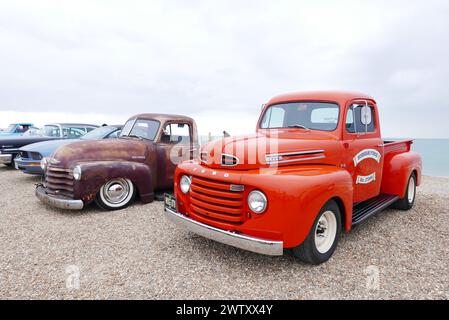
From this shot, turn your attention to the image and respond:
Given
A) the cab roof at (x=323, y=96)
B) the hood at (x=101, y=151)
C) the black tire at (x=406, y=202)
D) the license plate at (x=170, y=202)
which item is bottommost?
the black tire at (x=406, y=202)

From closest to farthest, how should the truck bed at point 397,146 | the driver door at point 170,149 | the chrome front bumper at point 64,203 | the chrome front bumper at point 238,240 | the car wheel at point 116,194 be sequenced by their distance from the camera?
1. the chrome front bumper at point 238,240
2. the chrome front bumper at point 64,203
3. the truck bed at point 397,146
4. the car wheel at point 116,194
5. the driver door at point 170,149

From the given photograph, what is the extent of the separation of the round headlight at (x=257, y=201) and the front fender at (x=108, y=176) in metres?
3.14

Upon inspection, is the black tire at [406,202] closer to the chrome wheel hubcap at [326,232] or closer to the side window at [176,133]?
the chrome wheel hubcap at [326,232]

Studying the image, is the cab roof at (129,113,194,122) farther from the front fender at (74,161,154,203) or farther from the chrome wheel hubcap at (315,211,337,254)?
the chrome wheel hubcap at (315,211,337,254)

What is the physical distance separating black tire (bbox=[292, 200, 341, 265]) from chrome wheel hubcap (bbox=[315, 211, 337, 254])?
0.04 meters

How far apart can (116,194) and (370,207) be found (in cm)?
443

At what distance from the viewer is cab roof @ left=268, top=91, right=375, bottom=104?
13.2 feet

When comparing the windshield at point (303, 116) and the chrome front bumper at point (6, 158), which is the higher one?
the windshield at point (303, 116)

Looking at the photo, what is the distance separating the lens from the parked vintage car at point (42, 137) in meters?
9.84

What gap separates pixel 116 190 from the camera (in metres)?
5.29

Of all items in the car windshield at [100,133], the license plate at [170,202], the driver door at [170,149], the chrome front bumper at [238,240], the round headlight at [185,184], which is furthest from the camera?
the car windshield at [100,133]

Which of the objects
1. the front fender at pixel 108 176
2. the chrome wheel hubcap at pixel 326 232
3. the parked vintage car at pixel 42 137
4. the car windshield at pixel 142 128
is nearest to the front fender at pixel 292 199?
the chrome wheel hubcap at pixel 326 232

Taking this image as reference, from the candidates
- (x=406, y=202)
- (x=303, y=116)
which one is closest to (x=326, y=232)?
(x=303, y=116)

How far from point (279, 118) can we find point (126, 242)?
2949 mm
